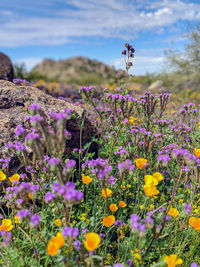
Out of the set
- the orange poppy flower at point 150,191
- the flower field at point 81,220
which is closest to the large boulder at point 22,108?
the flower field at point 81,220

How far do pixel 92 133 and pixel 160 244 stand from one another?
8.86ft

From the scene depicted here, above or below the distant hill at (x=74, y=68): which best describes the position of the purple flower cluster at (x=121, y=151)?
below

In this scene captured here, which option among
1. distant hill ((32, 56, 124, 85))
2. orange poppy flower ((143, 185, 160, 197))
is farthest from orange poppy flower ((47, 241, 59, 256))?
distant hill ((32, 56, 124, 85))

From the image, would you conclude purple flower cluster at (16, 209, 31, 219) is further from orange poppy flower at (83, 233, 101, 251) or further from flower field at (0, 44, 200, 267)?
orange poppy flower at (83, 233, 101, 251)

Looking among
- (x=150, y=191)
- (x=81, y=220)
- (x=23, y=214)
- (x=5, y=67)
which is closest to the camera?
(x=23, y=214)

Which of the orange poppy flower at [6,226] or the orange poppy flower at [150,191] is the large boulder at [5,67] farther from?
the orange poppy flower at [150,191]

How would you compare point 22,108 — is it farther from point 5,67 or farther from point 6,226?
point 5,67

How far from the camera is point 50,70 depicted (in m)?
50.4

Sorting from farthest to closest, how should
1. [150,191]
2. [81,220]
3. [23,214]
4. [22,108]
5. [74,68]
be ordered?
1. [74,68]
2. [22,108]
3. [81,220]
4. [150,191]
5. [23,214]

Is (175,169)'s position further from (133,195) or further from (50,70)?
(50,70)

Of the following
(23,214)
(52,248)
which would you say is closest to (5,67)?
(23,214)

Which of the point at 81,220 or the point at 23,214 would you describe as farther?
the point at 81,220

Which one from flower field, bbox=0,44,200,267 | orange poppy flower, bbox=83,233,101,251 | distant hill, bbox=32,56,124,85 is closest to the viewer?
orange poppy flower, bbox=83,233,101,251

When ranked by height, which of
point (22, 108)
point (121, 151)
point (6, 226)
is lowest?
point (6, 226)
